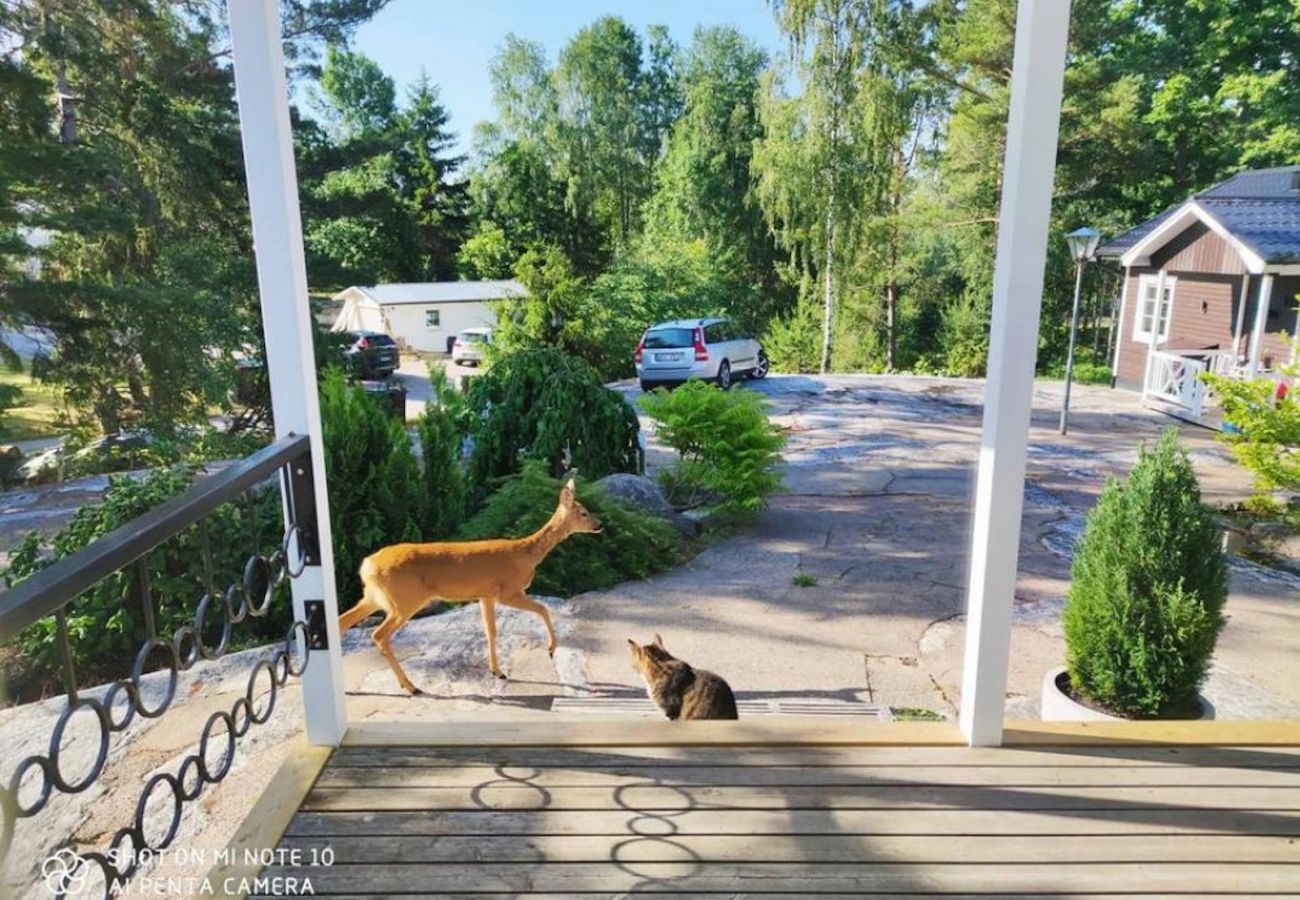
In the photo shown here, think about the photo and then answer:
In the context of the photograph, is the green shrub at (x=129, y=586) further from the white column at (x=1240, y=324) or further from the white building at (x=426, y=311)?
the white building at (x=426, y=311)

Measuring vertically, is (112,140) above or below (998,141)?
below

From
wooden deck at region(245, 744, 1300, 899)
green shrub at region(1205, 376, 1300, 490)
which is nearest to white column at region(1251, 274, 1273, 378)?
green shrub at region(1205, 376, 1300, 490)

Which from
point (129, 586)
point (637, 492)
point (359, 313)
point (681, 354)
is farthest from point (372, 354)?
point (129, 586)

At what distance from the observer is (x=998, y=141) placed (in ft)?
47.4

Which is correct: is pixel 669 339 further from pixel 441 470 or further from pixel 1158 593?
pixel 1158 593

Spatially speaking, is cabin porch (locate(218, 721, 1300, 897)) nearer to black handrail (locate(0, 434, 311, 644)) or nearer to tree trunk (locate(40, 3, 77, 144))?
black handrail (locate(0, 434, 311, 644))

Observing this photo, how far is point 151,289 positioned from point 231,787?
790 cm

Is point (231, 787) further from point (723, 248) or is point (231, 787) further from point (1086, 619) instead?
point (723, 248)

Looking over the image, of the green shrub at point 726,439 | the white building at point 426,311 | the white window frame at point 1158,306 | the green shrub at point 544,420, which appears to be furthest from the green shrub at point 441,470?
the white window frame at point 1158,306


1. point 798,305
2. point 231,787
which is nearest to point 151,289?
point 231,787

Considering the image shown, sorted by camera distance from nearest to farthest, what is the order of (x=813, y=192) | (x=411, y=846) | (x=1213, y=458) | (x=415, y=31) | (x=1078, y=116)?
(x=411, y=846) → (x=415, y=31) → (x=1213, y=458) → (x=1078, y=116) → (x=813, y=192)

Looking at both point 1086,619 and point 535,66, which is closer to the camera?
point 1086,619

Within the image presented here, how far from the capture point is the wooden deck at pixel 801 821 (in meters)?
1.40

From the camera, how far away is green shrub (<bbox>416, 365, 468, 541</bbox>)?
4633 millimetres
